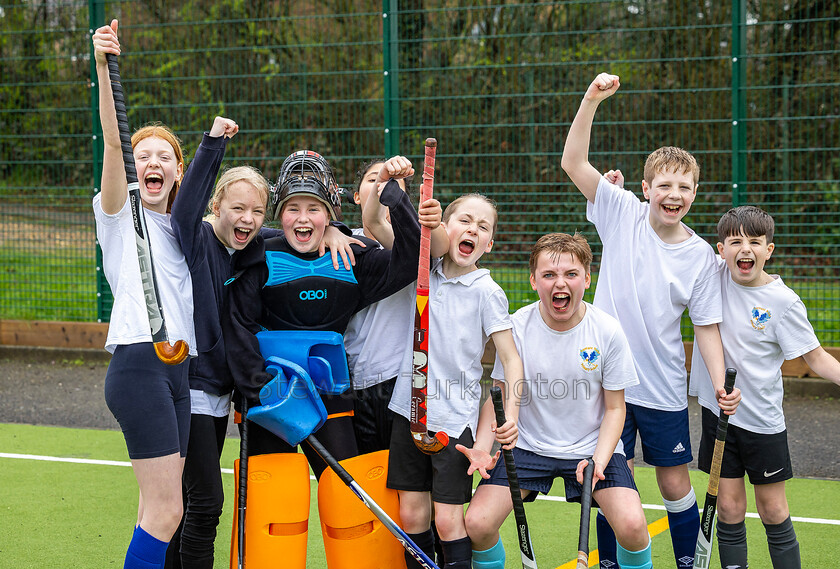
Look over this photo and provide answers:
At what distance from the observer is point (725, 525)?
2.93 m

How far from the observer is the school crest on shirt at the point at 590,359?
2.71 metres

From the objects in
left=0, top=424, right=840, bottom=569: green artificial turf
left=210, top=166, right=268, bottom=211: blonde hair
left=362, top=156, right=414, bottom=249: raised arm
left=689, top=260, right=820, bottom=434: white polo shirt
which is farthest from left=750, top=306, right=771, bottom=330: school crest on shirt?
left=210, top=166, right=268, bottom=211: blonde hair

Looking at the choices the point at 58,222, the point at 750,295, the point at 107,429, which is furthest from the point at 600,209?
the point at 58,222

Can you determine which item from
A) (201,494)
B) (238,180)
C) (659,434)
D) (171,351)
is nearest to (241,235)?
(238,180)

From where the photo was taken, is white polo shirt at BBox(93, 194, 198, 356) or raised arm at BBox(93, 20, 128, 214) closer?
raised arm at BBox(93, 20, 128, 214)

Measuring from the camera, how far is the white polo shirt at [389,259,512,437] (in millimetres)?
2723

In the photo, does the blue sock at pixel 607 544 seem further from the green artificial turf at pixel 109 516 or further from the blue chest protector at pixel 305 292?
the blue chest protector at pixel 305 292

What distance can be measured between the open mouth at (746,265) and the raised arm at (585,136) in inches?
20.7

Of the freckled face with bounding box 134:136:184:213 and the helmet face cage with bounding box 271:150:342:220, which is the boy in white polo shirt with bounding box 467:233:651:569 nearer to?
the helmet face cage with bounding box 271:150:342:220

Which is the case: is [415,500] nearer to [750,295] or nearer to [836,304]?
[750,295]

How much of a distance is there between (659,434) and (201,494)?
141 centimetres

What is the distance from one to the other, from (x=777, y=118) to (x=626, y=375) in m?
3.37

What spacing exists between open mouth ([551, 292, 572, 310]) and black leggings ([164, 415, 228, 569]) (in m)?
1.05

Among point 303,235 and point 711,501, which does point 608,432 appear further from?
point 303,235
